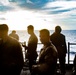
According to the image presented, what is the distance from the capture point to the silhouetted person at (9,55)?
452 cm

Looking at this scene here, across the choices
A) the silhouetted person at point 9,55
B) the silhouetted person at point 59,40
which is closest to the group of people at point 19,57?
the silhouetted person at point 9,55

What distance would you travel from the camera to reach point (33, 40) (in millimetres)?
8539

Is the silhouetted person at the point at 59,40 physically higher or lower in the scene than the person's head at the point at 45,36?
lower

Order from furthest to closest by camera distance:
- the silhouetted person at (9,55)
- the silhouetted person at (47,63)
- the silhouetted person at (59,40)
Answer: the silhouetted person at (59,40) < the silhouetted person at (9,55) < the silhouetted person at (47,63)

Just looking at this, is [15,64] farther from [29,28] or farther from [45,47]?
[29,28]

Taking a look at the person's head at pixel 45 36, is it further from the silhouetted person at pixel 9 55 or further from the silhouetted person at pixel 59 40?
the silhouetted person at pixel 59 40

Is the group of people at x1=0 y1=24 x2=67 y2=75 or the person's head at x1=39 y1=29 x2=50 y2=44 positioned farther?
the person's head at x1=39 y1=29 x2=50 y2=44

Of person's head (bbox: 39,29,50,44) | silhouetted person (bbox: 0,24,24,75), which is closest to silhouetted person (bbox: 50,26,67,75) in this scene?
person's head (bbox: 39,29,50,44)

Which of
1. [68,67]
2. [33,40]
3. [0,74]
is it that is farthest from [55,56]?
[68,67]

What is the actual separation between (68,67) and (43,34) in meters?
7.25

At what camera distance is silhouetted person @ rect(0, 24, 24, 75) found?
14.8ft

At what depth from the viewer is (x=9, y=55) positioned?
4.55 m

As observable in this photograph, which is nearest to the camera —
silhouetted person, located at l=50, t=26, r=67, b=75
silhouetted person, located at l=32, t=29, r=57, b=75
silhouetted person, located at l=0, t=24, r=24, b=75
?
silhouetted person, located at l=32, t=29, r=57, b=75

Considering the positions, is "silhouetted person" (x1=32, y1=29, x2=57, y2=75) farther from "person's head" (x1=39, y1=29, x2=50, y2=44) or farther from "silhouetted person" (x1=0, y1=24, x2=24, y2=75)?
"silhouetted person" (x1=0, y1=24, x2=24, y2=75)
